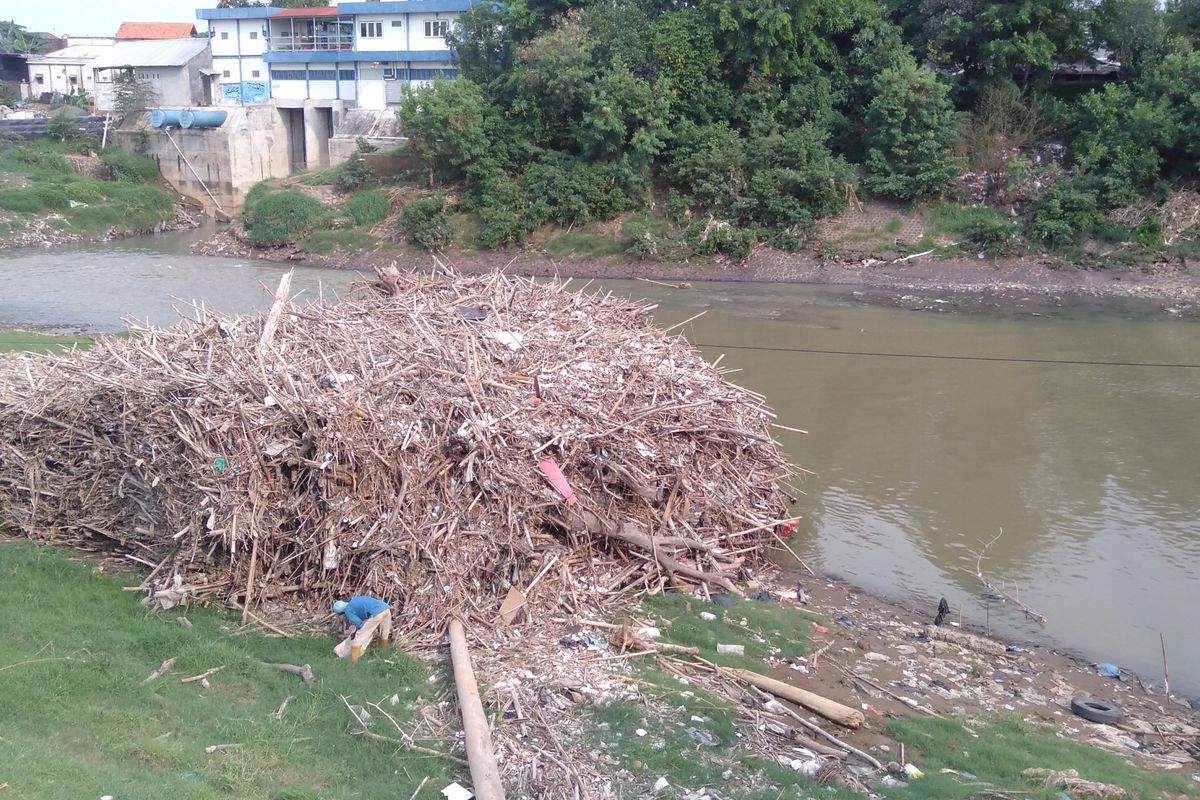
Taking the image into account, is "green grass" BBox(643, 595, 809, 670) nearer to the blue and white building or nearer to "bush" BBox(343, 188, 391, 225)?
"bush" BBox(343, 188, 391, 225)

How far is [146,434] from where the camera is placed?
7.58 meters

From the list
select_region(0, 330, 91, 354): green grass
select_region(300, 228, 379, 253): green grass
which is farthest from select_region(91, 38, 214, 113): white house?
select_region(0, 330, 91, 354): green grass

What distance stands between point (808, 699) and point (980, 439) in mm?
8002

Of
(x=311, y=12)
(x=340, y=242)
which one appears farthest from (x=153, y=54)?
(x=340, y=242)

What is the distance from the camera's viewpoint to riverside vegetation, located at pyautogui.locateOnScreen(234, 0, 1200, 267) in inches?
958

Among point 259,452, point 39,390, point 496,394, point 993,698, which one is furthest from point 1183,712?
point 39,390

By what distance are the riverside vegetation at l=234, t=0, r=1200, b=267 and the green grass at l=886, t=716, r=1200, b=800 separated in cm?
2013

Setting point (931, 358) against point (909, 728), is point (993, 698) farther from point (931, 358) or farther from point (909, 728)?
point (931, 358)

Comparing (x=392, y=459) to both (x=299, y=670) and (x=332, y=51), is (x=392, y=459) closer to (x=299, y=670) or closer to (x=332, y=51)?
(x=299, y=670)

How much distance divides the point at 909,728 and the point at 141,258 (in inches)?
1118

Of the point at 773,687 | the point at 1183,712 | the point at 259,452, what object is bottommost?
the point at 1183,712

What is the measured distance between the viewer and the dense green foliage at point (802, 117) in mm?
24812

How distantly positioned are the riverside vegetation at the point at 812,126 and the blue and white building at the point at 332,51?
12998 mm

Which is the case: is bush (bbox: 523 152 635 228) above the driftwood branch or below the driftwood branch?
above
